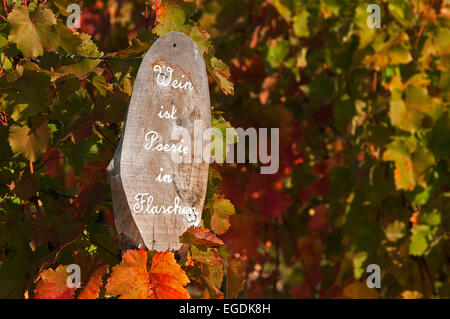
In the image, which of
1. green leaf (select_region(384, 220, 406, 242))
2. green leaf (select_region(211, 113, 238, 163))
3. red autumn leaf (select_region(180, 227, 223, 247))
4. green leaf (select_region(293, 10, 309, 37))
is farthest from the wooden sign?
green leaf (select_region(293, 10, 309, 37))

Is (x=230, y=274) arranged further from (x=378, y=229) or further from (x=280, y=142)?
(x=280, y=142)

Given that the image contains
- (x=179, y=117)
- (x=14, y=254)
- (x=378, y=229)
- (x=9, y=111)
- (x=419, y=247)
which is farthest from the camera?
(x=378, y=229)

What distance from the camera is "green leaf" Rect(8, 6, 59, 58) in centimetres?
113

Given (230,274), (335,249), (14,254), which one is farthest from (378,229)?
(14,254)

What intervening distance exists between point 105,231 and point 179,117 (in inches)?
17.3

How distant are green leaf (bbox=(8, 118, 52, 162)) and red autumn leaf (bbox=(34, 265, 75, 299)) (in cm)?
23

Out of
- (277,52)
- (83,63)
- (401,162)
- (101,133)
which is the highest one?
(277,52)

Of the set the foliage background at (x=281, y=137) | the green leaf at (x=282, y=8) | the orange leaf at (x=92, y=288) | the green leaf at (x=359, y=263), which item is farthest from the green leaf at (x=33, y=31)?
the green leaf at (x=282, y=8)

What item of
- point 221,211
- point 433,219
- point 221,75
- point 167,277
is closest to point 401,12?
point 433,219

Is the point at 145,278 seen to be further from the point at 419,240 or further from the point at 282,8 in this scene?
the point at 282,8

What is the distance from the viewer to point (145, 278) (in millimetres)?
1014

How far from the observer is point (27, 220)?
4.23 feet

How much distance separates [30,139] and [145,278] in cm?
37

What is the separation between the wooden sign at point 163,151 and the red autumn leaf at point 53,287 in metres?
0.12
